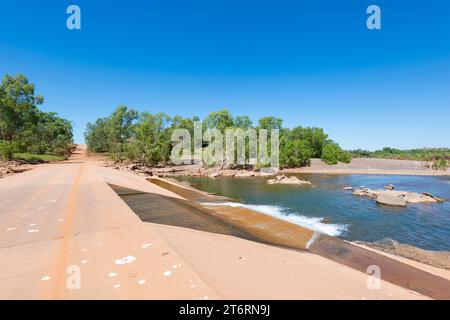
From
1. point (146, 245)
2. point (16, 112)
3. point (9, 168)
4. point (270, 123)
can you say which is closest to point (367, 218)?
point (146, 245)

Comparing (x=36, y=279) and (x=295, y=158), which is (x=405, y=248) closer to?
(x=36, y=279)

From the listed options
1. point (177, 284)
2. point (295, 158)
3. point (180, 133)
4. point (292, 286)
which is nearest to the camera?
point (177, 284)

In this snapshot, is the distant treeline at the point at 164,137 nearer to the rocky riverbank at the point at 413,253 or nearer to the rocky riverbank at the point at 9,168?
the rocky riverbank at the point at 9,168

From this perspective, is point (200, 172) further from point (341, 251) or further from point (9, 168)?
point (341, 251)

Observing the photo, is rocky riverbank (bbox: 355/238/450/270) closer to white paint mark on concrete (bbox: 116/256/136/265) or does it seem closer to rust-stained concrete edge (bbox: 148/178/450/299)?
rust-stained concrete edge (bbox: 148/178/450/299)

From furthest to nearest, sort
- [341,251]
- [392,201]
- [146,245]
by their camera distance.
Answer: [392,201] → [341,251] → [146,245]

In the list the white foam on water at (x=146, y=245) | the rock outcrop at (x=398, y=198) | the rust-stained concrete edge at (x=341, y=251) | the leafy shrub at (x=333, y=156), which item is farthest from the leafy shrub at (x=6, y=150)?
the leafy shrub at (x=333, y=156)

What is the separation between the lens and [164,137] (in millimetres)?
71188

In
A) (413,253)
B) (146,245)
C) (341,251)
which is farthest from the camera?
(413,253)

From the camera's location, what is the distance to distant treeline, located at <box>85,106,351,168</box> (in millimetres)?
67375
